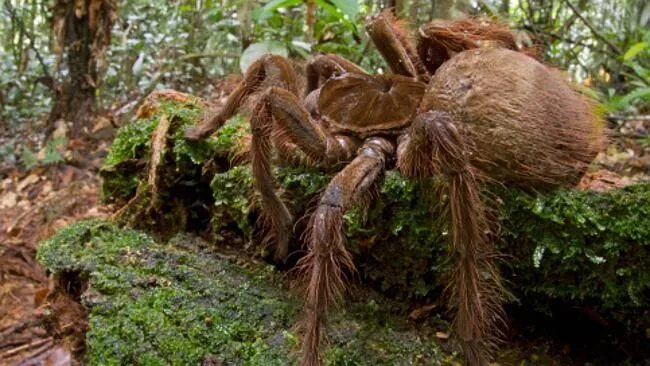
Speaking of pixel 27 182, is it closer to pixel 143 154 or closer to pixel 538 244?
pixel 143 154

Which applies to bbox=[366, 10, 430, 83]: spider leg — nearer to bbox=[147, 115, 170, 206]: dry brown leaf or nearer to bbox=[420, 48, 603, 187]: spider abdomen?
bbox=[420, 48, 603, 187]: spider abdomen

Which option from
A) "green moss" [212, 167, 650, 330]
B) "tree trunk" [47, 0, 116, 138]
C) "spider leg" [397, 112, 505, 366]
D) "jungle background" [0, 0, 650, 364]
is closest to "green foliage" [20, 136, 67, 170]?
"jungle background" [0, 0, 650, 364]

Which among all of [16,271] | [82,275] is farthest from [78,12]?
[82,275]

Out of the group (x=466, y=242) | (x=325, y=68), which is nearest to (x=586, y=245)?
(x=466, y=242)

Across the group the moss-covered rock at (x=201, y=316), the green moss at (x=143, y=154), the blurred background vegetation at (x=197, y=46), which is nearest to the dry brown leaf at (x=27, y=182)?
the blurred background vegetation at (x=197, y=46)

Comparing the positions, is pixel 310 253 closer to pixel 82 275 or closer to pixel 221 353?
pixel 221 353

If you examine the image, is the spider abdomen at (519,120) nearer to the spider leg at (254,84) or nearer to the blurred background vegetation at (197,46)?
the spider leg at (254,84)
